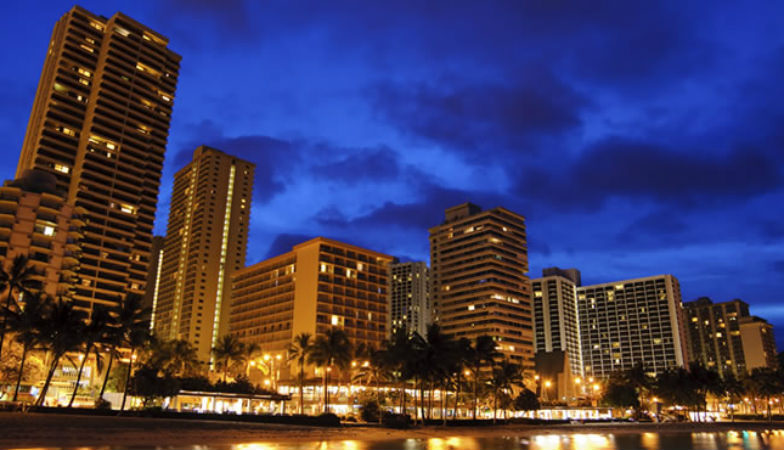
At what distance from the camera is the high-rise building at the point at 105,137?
139625 mm

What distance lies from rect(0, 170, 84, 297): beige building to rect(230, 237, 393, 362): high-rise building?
5275 centimetres

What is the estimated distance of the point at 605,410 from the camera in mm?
135250

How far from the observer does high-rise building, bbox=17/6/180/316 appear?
139625mm

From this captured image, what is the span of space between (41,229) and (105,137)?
42.1m

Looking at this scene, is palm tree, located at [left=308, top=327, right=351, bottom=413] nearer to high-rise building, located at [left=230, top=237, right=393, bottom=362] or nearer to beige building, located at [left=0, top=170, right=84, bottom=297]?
high-rise building, located at [left=230, top=237, right=393, bottom=362]

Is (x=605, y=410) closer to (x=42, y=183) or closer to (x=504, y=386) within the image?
(x=504, y=386)

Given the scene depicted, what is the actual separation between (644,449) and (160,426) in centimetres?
4039

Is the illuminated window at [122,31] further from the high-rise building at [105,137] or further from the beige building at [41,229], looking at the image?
the beige building at [41,229]

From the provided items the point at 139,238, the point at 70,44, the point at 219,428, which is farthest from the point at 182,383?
the point at 70,44

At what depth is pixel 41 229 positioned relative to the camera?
112938 millimetres

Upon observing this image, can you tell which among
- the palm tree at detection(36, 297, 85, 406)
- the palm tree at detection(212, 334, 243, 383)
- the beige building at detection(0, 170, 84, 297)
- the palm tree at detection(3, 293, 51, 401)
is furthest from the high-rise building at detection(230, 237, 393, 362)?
the palm tree at detection(36, 297, 85, 406)

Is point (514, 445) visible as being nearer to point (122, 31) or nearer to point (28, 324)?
point (28, 324)

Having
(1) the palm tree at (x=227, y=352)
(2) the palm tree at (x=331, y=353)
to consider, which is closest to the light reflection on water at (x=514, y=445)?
(2) the palm tree at (x=331, y=353)

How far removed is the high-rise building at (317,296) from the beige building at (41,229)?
5275 cm
